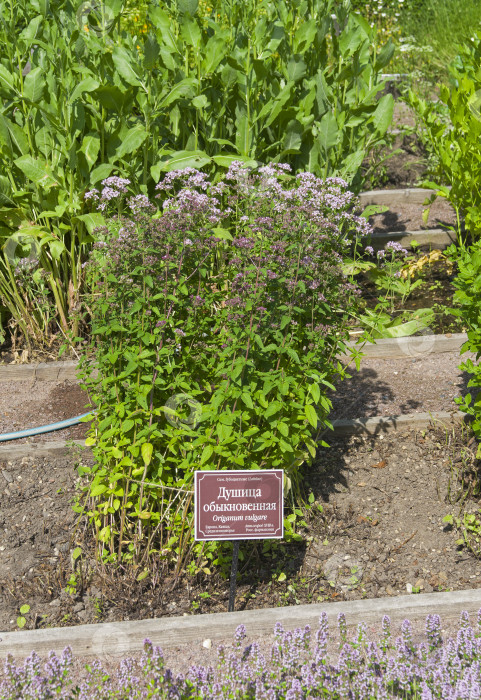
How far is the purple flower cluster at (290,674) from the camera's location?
2.22m

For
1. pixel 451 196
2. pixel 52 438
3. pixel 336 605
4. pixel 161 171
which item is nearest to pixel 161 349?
pixel 336 605

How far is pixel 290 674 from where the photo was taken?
242 cm

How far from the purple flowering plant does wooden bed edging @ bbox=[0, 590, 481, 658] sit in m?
0.34

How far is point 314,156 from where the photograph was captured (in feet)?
15.5

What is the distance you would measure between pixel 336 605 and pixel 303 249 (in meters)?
1.23

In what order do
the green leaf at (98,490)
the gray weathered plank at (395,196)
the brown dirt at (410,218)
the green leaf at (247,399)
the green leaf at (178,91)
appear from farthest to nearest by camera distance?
the gray weathered plank at (395,196), the brown dirt at (410,218), the green leaf at (178,91), the green leaf at (98,490), the green leaf at (247,399)

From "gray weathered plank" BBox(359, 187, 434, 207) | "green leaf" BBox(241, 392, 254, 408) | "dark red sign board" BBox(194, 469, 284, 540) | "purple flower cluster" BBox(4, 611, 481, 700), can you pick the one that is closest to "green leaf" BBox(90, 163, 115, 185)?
"green leaf" BBox(241, 392, 254, 408)

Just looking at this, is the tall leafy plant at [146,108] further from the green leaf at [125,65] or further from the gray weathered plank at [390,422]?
the gray weathered plank at [390,422]

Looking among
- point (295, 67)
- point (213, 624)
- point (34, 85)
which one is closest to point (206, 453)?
point (213, 624)

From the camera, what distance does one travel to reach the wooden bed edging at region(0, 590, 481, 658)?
251 centimetres

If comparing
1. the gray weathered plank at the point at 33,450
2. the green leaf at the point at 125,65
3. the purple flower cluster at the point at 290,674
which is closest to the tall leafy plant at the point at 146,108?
the green leaf at the point at 125,65

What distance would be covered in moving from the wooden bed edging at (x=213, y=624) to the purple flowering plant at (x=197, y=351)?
0.34m

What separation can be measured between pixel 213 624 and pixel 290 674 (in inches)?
12.0

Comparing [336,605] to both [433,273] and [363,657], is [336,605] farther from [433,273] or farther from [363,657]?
[433,273]
